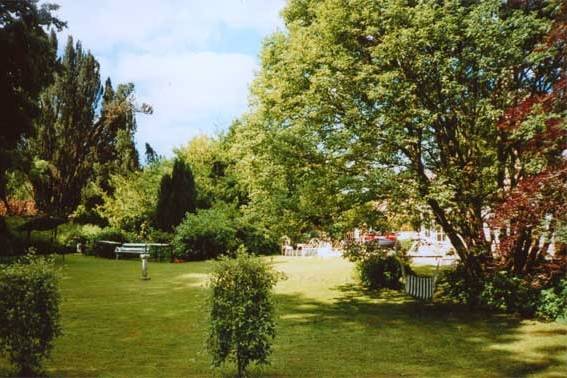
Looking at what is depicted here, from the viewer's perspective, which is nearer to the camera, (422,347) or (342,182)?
(422,347)

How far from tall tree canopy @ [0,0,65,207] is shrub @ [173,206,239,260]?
10.8 m

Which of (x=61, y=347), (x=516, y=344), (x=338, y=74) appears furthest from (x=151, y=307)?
(x=516, y=344)

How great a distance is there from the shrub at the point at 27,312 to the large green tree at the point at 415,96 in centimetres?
697

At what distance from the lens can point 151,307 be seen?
13.0m

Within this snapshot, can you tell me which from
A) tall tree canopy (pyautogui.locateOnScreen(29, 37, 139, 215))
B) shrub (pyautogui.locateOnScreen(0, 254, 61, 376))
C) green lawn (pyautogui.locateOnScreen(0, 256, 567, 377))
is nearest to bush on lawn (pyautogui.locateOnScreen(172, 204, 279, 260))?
green lawn (pyautogui.locateOnScreen(0, 256, 567, 377))

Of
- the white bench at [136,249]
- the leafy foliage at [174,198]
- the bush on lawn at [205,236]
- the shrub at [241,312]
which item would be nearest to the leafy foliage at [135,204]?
the leafy foliage at [174,198]

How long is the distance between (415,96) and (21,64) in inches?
581

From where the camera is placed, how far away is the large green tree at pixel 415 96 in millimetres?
11203

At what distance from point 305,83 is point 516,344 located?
8335 millimetres

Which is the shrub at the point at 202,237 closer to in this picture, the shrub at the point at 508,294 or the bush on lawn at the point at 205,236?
the bush on lawn at the point at 205,236

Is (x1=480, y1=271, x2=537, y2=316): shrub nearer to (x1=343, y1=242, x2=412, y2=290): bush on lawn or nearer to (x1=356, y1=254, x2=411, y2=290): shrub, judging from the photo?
(x1=343, y1=242, x2=412, y2=290): bush on lawn

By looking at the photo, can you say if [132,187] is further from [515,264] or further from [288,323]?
[515,264]

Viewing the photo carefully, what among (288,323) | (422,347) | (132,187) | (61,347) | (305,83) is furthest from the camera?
(132,187)

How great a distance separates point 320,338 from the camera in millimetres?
10172
